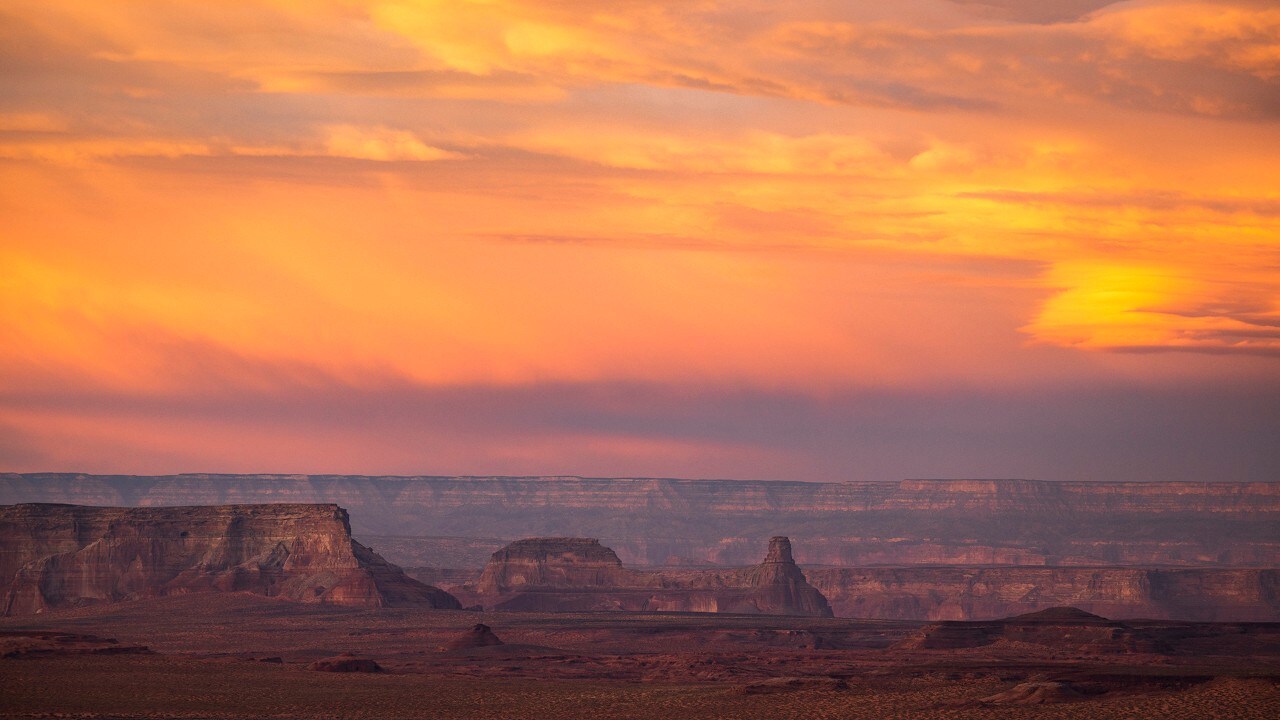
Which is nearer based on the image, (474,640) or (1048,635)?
(474,640)

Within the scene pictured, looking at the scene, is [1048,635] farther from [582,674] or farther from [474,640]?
[474,640]

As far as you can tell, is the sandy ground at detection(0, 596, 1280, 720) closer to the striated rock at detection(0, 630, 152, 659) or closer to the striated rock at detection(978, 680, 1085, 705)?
the striated rock at detection(0, 630, 152, 659)

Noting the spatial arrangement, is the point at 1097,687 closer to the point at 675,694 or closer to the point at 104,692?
the point at 675,694

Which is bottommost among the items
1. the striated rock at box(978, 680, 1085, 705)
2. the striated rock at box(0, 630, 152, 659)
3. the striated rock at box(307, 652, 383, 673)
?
the striated rock at box(978, 680, 1085, 705)

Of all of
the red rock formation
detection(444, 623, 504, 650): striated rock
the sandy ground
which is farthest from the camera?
detection(444, 623, 504, 650): striated rock

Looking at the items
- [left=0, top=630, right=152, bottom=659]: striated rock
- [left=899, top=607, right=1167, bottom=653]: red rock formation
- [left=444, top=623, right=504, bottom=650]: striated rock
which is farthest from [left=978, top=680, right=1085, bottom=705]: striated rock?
[left=444, top=623, right=504, bottom=650]: striated rock

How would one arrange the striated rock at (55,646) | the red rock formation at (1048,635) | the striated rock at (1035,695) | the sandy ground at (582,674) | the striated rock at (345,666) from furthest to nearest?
the red rock formation at (1048,635), the striated rock at (345,666), the striated rock at (55,646), the striated rock at (1035,695), the sandy ground at (582,674)

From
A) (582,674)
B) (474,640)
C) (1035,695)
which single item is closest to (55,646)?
(582,674)

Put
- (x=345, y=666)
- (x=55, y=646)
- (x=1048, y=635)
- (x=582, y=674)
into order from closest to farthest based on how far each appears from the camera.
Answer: (x=55, y=646) < (x=345, y=666) < (x=582, y=674) < (x=1048, y=635)

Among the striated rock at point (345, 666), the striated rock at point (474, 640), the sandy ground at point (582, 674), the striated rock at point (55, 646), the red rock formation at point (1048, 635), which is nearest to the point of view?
the sandy ground at point (582, 674)

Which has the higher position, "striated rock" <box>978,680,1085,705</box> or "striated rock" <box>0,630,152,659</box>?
"striated rock" <box>0,630,152,659</box>

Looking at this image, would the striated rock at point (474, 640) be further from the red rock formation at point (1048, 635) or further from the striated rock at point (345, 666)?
the red rock formation at point (1048, 635)

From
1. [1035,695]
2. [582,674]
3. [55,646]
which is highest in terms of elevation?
[55,646]

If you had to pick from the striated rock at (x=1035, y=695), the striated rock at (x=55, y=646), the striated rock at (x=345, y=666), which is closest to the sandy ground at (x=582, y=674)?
the striated rock at (x=55, y=646)
